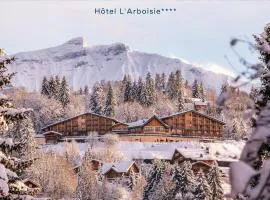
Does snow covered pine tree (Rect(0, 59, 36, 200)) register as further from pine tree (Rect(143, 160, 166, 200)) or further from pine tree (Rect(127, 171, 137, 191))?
pine tree (Rect(127, 171, 137, 191))

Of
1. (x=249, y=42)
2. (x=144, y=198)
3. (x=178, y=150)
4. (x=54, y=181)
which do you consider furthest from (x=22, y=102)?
(x=249, y=42)

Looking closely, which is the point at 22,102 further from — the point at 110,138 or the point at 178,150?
the point at 178,150

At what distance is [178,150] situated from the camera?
79.1 m

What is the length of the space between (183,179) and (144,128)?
40.9 metres

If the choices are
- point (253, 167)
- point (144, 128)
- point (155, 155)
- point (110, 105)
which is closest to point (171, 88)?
point (110, 105)

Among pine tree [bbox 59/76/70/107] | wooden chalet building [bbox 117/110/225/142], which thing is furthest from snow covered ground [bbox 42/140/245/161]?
pine tree [bbox 59/76/70/107]

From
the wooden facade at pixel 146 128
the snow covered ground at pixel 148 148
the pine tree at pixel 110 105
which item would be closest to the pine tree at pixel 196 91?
the pine tree at pixel 110 105

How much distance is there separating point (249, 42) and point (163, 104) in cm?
12614

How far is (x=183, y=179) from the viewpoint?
2192 inches

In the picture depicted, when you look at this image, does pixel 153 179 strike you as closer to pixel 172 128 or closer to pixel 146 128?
pixel 146 128

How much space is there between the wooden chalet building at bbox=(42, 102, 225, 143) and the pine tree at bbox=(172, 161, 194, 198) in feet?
126

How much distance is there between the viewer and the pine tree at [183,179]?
54062 millimetres

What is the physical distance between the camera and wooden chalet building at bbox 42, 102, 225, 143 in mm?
96438

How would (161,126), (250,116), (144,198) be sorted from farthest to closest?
(161,126), (144,198), (250,116)
